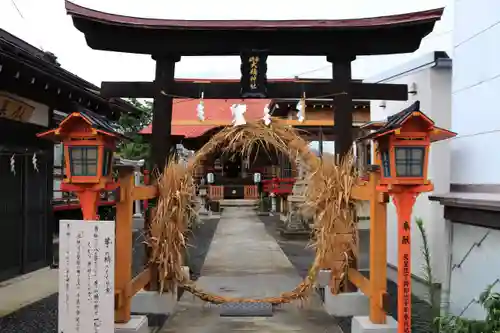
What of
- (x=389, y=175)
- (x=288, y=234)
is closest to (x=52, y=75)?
(x=389, y=175)

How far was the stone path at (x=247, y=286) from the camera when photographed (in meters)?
6.23

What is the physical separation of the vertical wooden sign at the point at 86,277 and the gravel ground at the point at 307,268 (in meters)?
3.10

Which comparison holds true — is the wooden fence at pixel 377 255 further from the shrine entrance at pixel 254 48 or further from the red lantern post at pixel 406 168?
the shrine entrance at pixel 254 48

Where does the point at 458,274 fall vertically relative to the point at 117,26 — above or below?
below

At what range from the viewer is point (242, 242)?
48.8ft

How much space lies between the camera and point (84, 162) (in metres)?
4.71

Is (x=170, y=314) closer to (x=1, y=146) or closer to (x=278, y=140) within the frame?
(x=278, y=140)

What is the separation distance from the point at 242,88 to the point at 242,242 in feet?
28.0

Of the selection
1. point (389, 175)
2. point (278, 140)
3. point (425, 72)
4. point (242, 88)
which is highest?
→ point (425, 72)

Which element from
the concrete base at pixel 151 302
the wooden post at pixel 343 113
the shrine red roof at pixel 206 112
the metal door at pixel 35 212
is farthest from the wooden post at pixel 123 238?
the shrine red roof at pixel 206 112

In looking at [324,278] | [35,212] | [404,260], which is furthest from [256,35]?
[35,212]

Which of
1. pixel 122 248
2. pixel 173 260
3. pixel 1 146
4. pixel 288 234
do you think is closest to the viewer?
pixel 122 248

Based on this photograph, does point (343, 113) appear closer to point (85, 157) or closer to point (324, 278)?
point (324, 278)

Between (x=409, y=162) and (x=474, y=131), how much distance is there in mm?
1631
